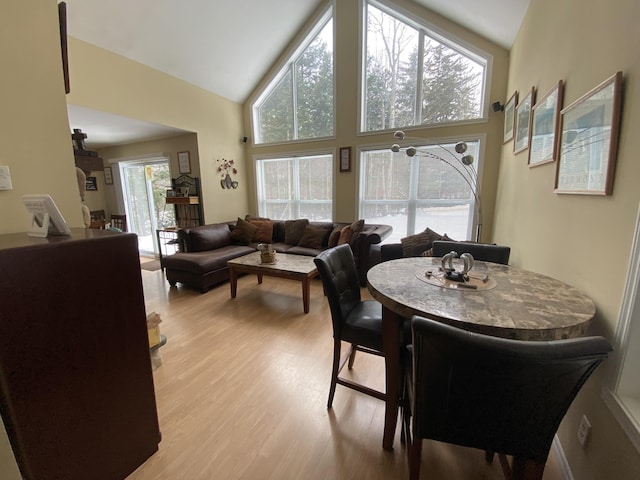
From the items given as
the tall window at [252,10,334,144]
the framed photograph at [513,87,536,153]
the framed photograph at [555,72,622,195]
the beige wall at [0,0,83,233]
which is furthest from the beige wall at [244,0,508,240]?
the beige wall at [0,0,83,233]

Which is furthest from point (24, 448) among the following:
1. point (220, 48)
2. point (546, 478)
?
point (220, 48)

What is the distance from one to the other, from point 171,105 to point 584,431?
514 cm

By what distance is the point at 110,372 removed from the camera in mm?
1168

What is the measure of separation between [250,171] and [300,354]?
4154 mm

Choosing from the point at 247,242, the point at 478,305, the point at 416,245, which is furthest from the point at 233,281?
the point at 478,305

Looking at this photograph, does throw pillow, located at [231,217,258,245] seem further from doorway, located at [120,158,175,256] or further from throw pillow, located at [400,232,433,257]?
throw pillow, located at [400,232,433,257]

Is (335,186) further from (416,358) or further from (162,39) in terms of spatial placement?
(416,358)

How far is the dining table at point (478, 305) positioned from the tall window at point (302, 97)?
3.74 metres

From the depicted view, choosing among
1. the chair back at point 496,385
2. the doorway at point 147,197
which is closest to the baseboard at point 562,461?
the chair back at point 496,385

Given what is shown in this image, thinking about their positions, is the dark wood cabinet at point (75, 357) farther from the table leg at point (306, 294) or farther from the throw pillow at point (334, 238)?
the throw pillow at point (334, 238)

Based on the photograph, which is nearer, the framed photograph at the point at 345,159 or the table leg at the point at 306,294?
the table leg at the point at 306,294

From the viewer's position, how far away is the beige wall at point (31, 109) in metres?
1.19

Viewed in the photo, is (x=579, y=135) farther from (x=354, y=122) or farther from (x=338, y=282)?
(x=354, y=122)

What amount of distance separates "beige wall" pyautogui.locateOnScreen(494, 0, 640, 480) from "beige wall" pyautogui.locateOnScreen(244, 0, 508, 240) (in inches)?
58.1
